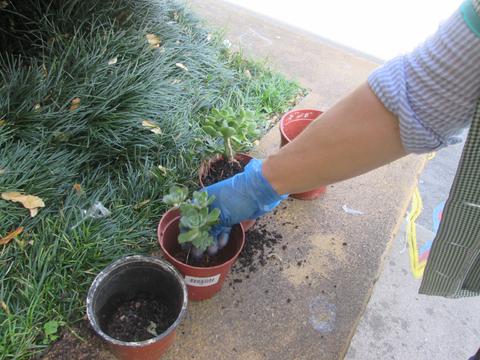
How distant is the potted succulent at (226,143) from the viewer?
6.41 feet

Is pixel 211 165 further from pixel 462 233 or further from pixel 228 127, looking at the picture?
pixel 462 233

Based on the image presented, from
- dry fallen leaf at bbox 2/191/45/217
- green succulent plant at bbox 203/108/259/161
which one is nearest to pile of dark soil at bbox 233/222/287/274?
green succulent plant at bbox 203/108/259/161

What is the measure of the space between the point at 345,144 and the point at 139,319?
100 centimetres

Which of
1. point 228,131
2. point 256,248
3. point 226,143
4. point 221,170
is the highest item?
point 228,131

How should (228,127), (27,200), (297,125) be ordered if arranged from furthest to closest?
1. (297,125)
2. (228,127)
3. (27,200)

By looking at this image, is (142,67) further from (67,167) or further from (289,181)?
(289,181)

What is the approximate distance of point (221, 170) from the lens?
212 centimetres

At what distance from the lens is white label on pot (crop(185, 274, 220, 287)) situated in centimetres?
160

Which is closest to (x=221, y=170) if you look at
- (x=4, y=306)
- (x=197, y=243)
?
(x=197, y=243)

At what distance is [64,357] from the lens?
1.52m

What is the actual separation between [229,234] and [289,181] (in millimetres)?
461

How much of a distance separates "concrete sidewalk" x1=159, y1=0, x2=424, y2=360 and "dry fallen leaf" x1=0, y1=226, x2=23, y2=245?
30.2 inches

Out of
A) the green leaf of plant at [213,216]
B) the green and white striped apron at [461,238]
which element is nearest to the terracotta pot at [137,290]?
the green leaf of plant at [213,216]

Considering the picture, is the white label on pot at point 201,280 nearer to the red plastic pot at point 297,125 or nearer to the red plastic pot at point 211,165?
the red plastic pot at point 211,165
